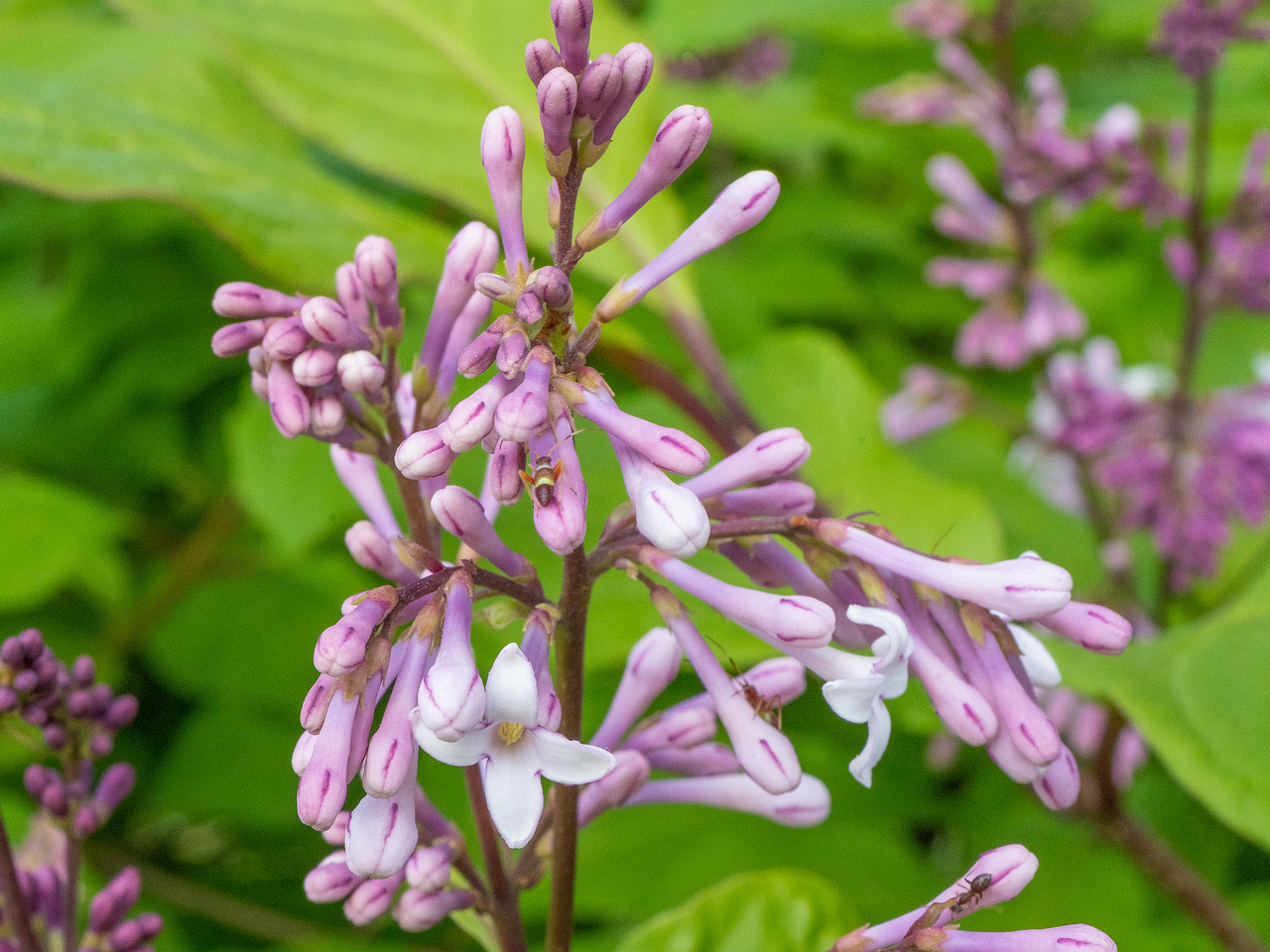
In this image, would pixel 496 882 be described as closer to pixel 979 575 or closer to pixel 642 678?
pixel 642 678

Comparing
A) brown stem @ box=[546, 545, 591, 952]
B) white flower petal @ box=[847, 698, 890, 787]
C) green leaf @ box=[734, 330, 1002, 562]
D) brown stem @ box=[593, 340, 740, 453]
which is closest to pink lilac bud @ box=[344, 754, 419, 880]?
brown stem @ box=[546, 545, 591, 952]

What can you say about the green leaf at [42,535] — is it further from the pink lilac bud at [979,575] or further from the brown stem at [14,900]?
the pink lilac bud at [979,575]

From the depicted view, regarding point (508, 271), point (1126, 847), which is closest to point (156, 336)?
point (508, 271)

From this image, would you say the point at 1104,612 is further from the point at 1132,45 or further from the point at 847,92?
the point at 1132,45

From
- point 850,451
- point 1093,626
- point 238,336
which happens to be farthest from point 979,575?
point 850,451

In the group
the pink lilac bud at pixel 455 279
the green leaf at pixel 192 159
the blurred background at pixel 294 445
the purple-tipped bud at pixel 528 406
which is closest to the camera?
the purple-tipped bud at pixel 528 406

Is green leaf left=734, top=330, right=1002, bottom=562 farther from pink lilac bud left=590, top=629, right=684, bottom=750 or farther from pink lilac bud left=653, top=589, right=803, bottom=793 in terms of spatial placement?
pink lilac bud left=653, top=589, right=803, bottom=793

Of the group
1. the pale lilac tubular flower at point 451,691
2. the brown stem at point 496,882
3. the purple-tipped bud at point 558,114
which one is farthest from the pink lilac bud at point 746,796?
the purple-tipped bud at point 558,114
